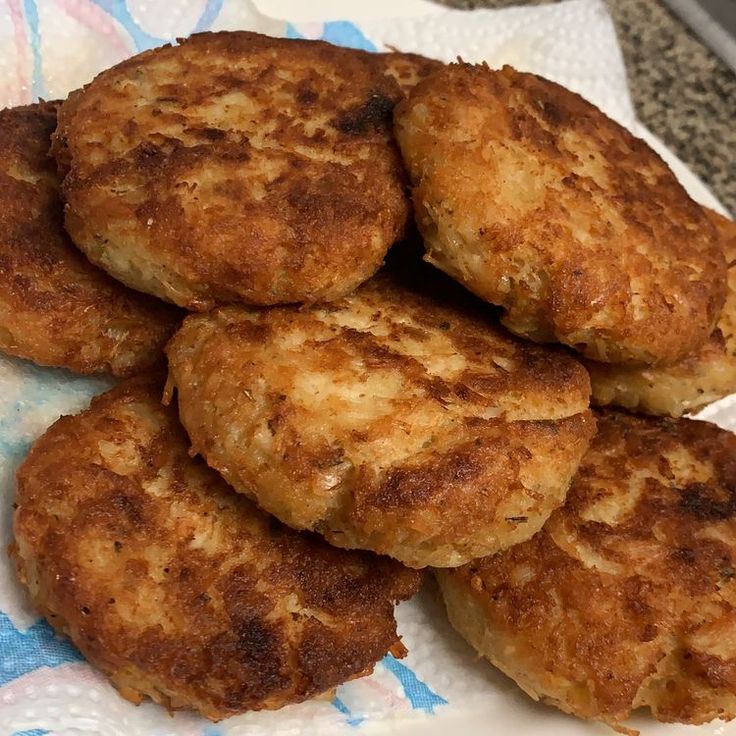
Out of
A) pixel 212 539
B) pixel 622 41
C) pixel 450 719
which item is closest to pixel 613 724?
pixel 450 719

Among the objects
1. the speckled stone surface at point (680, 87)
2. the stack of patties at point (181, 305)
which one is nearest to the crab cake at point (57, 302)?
the stack of patties at point (181, 305)

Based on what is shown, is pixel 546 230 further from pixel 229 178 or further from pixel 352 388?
pixel 229 178

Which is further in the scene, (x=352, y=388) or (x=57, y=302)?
(x=57, y=302)

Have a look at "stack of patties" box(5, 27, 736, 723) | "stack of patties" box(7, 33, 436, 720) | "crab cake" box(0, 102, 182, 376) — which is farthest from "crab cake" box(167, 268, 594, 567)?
"crab cake" box(0, 102, 182, 376)

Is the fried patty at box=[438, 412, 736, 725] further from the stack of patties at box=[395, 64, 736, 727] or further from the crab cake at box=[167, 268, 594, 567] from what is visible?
the crab cake at box=[167, 268, 594, 567]

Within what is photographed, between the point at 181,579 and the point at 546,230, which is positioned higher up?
the point at 546,230

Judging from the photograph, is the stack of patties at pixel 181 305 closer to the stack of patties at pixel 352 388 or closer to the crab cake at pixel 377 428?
the stack of patties at pixel 352 388

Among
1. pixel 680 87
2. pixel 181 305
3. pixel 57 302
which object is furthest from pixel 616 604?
pixel 680 87

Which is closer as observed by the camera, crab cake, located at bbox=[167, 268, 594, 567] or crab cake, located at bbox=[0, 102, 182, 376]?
crab cake, located at bbox=[167, 268, 594, 567]
